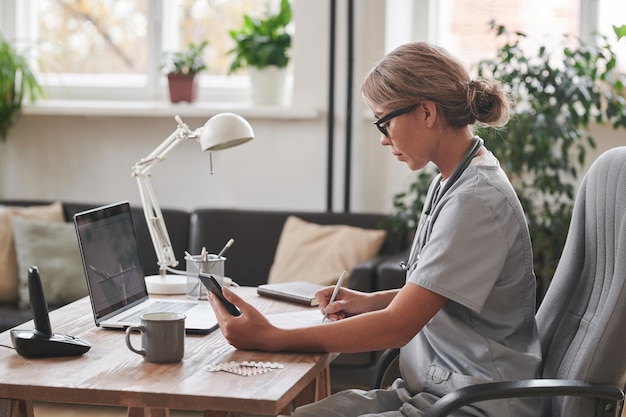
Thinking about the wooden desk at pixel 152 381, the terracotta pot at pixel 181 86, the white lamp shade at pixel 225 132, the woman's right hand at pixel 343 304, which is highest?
the terracotta pot at pixel 181 86

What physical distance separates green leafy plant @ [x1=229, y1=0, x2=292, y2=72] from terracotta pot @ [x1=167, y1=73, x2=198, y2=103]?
0.23 meters

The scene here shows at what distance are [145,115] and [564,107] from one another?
2.01m

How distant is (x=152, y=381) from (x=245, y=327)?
9.3 inches

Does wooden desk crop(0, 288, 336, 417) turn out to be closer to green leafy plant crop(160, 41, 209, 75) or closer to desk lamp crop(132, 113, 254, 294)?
desk lamp crop(132, 113, 254, 294)

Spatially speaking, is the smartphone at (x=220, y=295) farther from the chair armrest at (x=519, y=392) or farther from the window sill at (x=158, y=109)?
the window sill at (x=158, y=109)

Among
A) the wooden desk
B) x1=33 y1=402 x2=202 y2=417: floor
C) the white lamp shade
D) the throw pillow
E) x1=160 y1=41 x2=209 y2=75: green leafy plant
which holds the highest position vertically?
x1=160 y1=41 x2=209 y2=75: green leafy plant

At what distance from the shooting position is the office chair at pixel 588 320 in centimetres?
178

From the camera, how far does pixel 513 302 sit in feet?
6.40

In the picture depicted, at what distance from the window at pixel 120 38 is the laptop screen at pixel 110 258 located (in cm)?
258

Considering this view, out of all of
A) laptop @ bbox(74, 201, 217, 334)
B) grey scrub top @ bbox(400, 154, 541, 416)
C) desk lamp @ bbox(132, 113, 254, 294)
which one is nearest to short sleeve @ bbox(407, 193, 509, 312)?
grey scrub top @ bbox(400, 154, 541, 416)

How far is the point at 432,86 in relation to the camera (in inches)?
77.2

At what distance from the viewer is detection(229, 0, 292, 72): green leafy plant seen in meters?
4.53

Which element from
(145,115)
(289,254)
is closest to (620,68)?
(289,254)

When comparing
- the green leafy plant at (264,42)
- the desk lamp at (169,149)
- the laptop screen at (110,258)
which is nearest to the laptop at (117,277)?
the laptop screen at (110,258)
